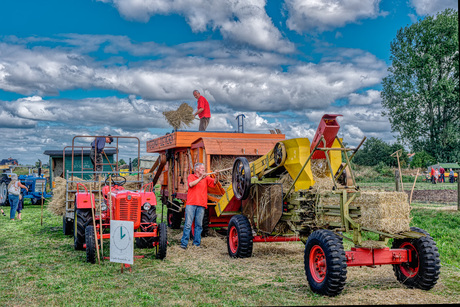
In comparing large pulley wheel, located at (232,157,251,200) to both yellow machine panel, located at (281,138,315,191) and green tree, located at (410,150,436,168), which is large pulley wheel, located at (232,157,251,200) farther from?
green tree, located at (410,150,436,168)

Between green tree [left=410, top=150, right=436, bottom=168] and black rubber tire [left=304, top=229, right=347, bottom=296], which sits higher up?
green tree [left=410, top=150, right=436, bottom=168]

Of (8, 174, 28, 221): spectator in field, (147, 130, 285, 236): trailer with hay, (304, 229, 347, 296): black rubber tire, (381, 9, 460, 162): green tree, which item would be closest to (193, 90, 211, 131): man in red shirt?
(147, 130, 285, 236): trailer with hay

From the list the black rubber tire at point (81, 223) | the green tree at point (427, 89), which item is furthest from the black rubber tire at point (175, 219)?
the green tree at point (427, 89)

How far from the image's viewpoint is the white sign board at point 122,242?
7072 mm

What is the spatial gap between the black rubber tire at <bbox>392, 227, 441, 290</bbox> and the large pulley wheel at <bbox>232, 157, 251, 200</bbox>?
2992mm

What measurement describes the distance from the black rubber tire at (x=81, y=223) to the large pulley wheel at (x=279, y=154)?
3996 mm

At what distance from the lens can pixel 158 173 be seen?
1459 cm

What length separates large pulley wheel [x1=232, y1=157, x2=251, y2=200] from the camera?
8.56 m

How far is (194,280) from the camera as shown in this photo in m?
6.95

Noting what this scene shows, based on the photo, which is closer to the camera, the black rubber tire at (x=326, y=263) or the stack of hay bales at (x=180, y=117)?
the black rubber tire at (x=326, y=263)

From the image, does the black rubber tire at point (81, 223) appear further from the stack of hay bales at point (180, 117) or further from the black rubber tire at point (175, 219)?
the stack of hay bales at point (180, 117)

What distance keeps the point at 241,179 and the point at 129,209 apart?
224 cm

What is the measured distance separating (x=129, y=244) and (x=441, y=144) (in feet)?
131

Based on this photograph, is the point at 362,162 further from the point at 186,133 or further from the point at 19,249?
the point at 19,249
